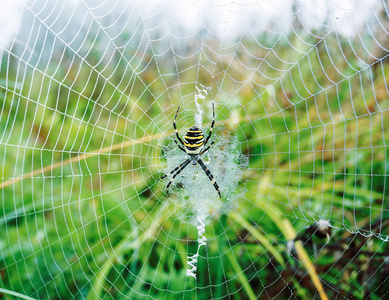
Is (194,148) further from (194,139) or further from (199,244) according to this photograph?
(199,244)

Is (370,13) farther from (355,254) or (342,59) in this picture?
(355,254)

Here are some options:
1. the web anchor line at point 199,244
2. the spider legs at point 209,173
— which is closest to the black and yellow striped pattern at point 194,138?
the spider legs at point 209,173

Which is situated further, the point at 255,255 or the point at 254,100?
the point at 254,100

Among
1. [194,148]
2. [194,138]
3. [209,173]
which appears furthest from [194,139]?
[209,173]

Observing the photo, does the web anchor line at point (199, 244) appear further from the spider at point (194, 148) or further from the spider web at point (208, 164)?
the spider at point (194, 148)

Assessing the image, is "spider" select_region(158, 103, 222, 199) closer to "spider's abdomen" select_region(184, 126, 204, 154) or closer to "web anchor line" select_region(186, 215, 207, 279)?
"spider's abdomen" select_region(184, 126, 204, 154)

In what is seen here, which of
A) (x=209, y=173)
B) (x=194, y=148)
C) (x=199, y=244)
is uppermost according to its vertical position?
(x=194, y=148)

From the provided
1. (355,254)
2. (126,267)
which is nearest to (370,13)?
(355,254)
